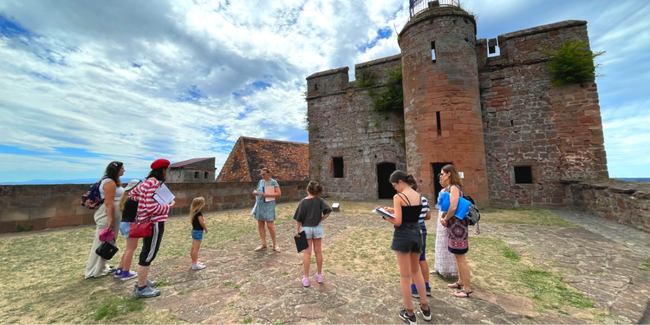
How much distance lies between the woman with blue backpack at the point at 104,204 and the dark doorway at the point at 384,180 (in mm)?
12488

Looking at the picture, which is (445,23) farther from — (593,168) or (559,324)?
(559,324)

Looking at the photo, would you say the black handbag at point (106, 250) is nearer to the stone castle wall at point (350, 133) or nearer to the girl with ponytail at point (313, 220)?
the girl with ponytail at point (313, 220)

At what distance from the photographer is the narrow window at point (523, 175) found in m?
11.0

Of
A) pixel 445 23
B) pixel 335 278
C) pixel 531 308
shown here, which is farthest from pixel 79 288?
pixel 445 23

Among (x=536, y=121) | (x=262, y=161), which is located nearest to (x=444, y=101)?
(x=536, y=121)

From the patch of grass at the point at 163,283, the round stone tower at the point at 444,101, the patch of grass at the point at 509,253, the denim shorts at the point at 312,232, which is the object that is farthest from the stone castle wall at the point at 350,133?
the patch of grass at the point at 163,283

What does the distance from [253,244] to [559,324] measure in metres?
4.86

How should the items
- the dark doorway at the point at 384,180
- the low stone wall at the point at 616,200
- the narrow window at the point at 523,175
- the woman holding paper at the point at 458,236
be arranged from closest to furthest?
the woman holding paper at the point at 458,236
the low stone wall at the point at 616,200
the narrow window at the point at 523,175
the dark doorway at the point at 384,180

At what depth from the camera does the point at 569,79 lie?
32.7ft

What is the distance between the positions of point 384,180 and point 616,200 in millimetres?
9518

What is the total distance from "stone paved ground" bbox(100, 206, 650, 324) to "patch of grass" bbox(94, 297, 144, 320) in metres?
0.16

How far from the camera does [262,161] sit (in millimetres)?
19422

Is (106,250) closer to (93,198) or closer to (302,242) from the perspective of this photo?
(93,198)

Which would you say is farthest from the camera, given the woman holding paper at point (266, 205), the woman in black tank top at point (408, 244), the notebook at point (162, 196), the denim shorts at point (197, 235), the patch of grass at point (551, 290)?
the woman holding paper at point (266, 205)
